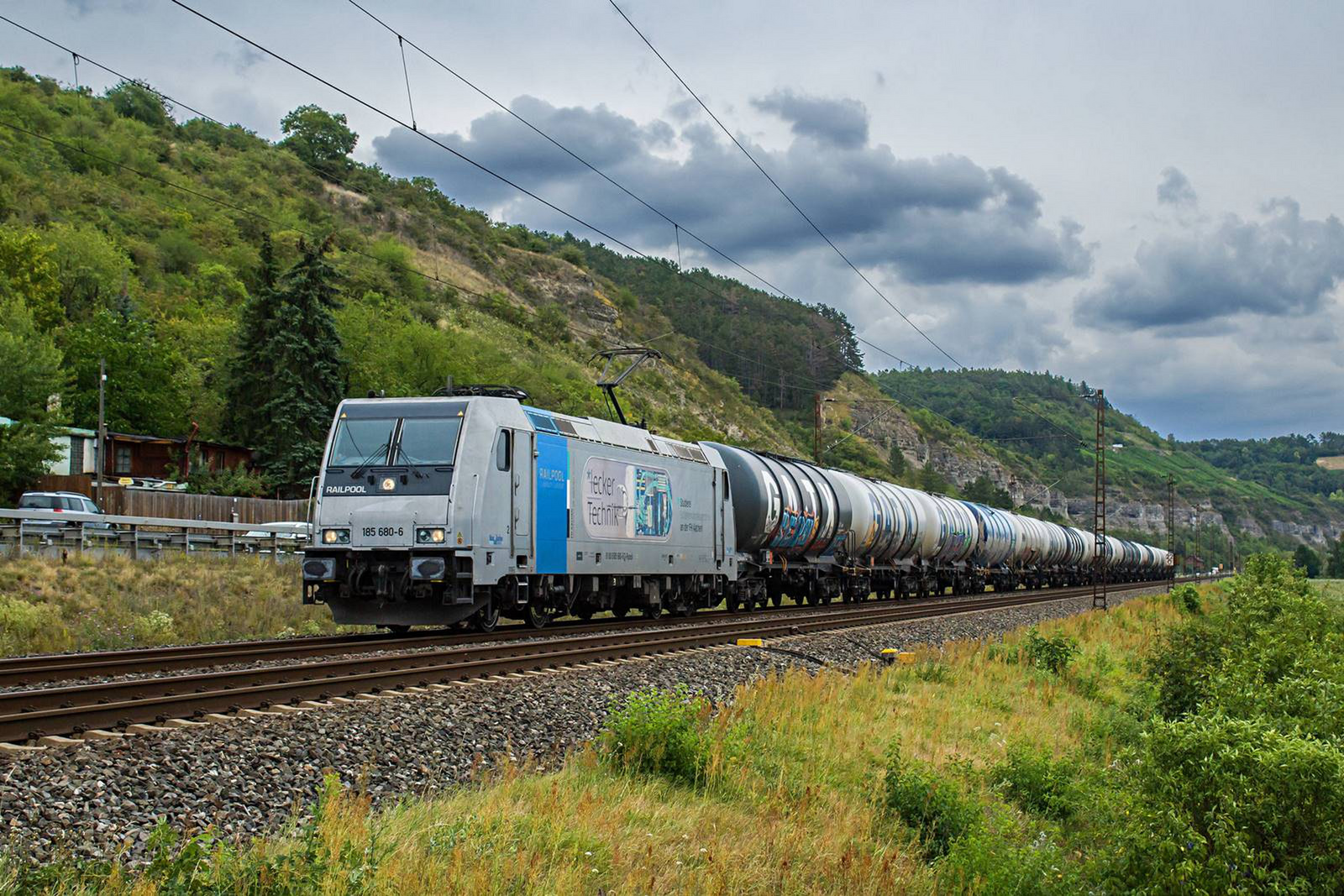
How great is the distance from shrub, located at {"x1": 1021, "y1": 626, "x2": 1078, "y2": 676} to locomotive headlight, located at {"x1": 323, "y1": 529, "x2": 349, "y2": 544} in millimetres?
12253

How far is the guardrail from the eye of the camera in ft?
85.8

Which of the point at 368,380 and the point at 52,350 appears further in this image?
the point at 368,380

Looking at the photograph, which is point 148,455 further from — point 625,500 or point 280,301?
point 625,500

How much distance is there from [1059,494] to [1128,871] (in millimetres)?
188318

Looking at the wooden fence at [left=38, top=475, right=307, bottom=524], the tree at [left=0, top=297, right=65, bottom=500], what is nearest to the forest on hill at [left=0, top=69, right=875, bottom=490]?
the tree at [left=0, top=297, right=65, bottom=500]

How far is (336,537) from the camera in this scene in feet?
56.4

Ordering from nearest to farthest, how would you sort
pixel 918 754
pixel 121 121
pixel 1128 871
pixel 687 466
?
1. pixel 1128 871
2. pixel 918 754
3. pixel 687 466
4. pixel 121 121

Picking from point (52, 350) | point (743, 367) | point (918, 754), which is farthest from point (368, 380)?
point (743, 367)

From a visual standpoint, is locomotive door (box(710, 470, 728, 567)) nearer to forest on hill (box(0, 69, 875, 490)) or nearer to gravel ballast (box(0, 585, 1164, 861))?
gravel ballast (box(0, 585, 1164, 861))

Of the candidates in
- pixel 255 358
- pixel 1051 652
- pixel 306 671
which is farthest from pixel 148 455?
pixel 1051 652

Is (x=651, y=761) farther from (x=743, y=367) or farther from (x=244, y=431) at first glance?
(x=743, y=367)

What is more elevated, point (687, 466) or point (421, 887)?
point (687, 466)

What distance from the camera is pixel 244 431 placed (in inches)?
2344

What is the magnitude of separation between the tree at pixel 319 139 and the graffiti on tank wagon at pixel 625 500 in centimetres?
13260
